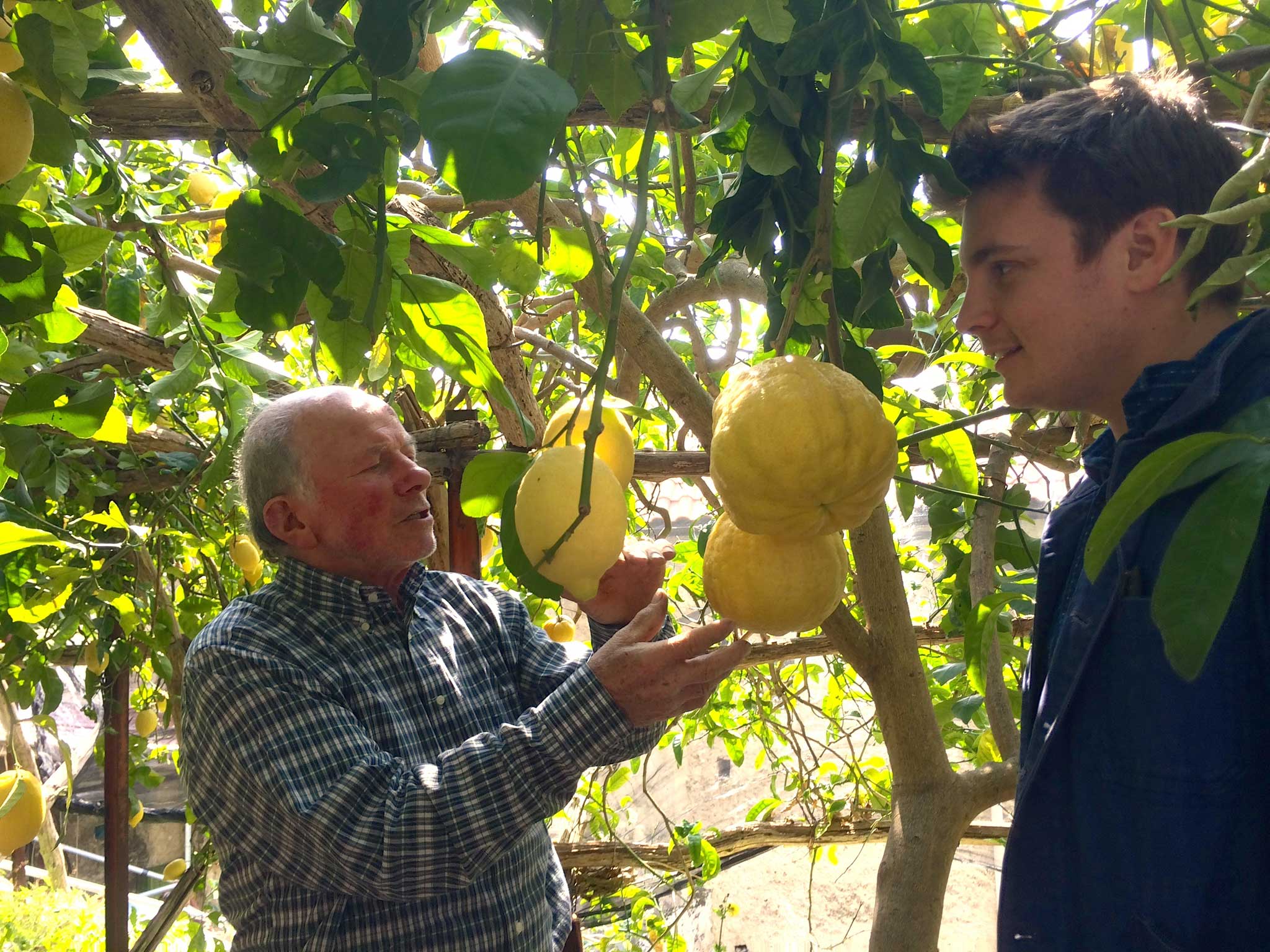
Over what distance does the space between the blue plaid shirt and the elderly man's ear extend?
0.04m

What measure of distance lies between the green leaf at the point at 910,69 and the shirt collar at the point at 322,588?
113cm

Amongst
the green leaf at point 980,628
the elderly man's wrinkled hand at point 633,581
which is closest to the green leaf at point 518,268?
the elderly man's wrinkled hand at point 633,581

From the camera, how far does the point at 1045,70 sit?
0.76 meters

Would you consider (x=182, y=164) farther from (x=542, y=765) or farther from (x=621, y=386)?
(x=542, y=765)

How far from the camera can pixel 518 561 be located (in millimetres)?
574

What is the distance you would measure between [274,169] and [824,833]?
A: 8.15ft

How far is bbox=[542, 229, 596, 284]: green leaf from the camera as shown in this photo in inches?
27.4

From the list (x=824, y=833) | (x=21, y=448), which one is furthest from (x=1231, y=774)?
(x=824, y=833)

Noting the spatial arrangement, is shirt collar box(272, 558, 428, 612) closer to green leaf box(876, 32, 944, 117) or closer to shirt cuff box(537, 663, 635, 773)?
shirt cuff box(537, 663, 635, 773)

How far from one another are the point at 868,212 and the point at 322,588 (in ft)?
3.58

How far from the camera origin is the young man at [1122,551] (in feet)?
2.10

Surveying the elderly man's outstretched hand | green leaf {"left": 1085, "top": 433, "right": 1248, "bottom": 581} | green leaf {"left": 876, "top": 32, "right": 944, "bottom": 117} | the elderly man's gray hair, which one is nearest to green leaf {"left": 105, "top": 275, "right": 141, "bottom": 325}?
the elderly man's gray hair

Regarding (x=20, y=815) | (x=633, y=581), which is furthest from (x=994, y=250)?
(x=20, y=815)

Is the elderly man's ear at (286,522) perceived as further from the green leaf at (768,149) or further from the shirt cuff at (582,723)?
the green leaf at (768,149)
